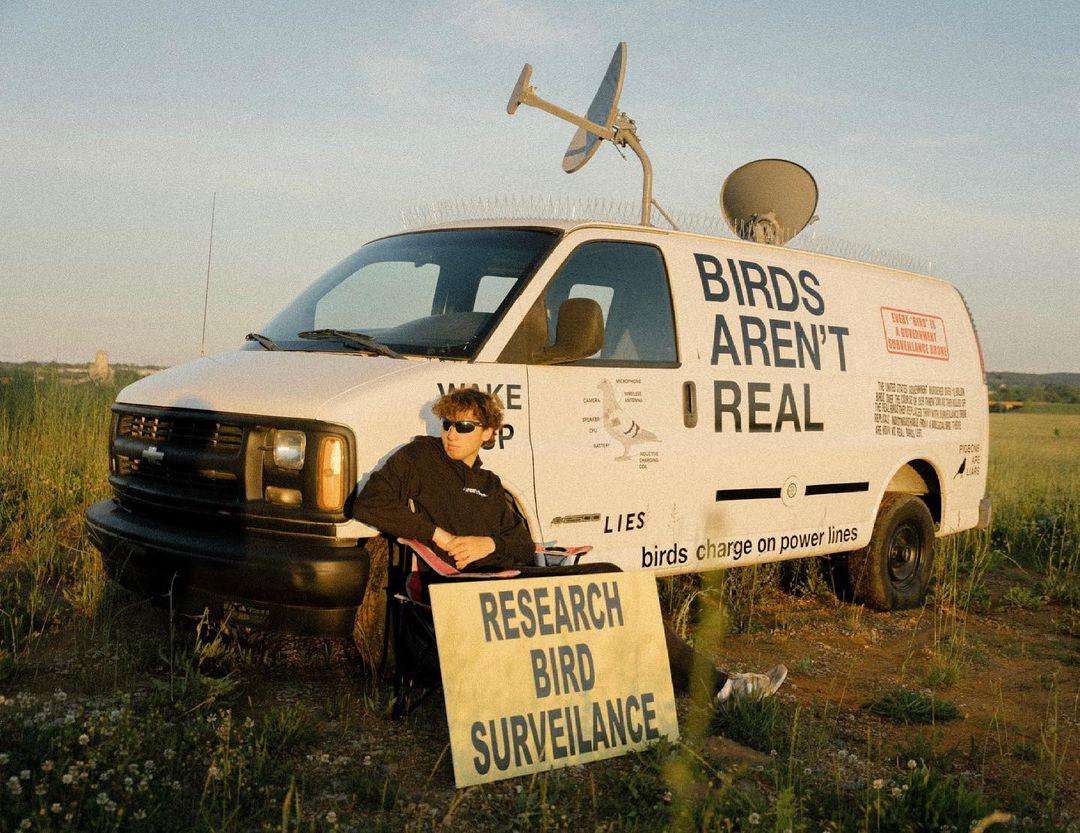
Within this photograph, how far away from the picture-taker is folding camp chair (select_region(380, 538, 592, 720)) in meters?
4.02

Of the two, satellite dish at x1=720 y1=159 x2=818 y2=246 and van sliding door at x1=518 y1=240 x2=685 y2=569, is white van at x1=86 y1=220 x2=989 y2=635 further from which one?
satellite dish at x1=720 y1=159 x2=818 y2=246

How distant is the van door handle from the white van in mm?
13

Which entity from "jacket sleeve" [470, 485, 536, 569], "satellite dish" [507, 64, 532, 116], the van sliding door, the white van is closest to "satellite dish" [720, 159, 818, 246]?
the white van

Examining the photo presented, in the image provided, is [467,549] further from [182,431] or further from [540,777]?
[182,431]

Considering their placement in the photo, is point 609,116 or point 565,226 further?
point 609,116

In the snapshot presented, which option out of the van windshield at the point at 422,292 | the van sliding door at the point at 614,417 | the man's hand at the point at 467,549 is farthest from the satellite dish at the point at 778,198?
the man's hand at the point at 467,549

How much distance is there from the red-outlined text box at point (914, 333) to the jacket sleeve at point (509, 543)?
348 centimetres

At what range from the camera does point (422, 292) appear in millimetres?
5320

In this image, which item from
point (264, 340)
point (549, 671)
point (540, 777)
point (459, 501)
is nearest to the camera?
point (540, 777)

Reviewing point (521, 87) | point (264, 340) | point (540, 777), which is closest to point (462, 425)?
point (540, 777)

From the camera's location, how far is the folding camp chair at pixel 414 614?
158 inches

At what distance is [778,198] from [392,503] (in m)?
4.90

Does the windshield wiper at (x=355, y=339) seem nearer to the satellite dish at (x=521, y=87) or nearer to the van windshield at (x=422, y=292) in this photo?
the van windshield at (x=422, y=292)

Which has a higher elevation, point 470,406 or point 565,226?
point 565,226
